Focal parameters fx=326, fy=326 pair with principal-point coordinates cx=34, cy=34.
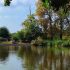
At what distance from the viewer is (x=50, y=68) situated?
55.8 ft

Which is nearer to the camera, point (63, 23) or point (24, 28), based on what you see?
point (63, 23)

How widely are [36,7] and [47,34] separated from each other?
22.0 feet

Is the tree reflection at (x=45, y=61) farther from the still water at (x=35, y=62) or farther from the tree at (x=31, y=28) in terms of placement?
the tree at (x=31, y=28)

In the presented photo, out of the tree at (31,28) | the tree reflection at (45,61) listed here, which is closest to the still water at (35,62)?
the tree reflection at (45,61)

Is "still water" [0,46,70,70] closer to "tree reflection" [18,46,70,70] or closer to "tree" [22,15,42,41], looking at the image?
"tree reflection" [18,46,70,70]

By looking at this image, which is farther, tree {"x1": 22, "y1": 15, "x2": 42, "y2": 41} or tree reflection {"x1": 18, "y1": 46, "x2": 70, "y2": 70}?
tree {"x1": 22, "y1": 15, "x2": 42, "y2": 41}

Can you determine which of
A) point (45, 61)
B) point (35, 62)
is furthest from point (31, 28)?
point (35, 62)

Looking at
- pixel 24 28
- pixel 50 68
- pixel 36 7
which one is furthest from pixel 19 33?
pixel 50 68

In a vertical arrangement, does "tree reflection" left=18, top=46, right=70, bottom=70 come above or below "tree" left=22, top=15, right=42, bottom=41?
below

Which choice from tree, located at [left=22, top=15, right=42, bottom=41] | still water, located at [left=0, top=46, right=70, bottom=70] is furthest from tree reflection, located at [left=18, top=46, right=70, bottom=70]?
tree, located at [left=22, top=15, right=42, bottom=41]

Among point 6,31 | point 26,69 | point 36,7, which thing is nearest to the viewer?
point 26,69

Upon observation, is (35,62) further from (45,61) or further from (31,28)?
(31,28)

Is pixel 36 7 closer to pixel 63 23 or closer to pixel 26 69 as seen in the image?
pixel 63 23

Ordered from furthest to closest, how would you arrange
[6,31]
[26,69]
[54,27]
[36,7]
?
[6,31]
[54,27]
[36,7]
[26,69]
